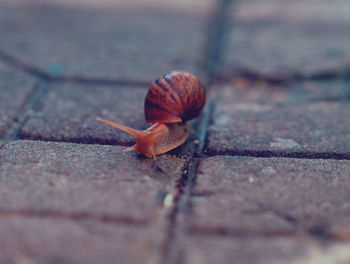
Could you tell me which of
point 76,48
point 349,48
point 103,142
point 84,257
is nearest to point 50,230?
point 84,257

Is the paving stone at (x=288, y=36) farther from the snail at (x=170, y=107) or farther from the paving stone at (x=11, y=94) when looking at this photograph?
the paving stone at (x=11, y=94)

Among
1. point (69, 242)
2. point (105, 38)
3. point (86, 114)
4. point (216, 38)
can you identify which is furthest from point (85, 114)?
point (216, 38)

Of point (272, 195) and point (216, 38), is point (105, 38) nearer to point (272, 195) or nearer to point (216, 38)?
point (216, 38)

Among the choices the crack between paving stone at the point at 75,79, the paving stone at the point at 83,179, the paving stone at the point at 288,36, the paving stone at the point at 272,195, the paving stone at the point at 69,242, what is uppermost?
the paving stone at the point at 288,36

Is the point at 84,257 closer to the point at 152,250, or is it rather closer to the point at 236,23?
the point at 152,250

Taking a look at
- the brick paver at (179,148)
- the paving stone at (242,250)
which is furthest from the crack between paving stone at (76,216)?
the paving stone at (242,250)

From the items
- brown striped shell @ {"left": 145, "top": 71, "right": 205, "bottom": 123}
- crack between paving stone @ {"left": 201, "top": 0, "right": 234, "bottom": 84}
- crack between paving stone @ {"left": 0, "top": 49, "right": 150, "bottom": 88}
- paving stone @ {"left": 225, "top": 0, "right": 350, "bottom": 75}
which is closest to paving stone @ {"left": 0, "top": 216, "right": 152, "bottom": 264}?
brown striped shell @ {"left": 145, "top": 71, "right": 205, "bottom": 123}

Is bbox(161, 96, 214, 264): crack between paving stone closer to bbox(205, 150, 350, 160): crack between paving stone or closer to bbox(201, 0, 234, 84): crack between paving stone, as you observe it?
bbox(205, 150, 350, 160): crack between paving stone
